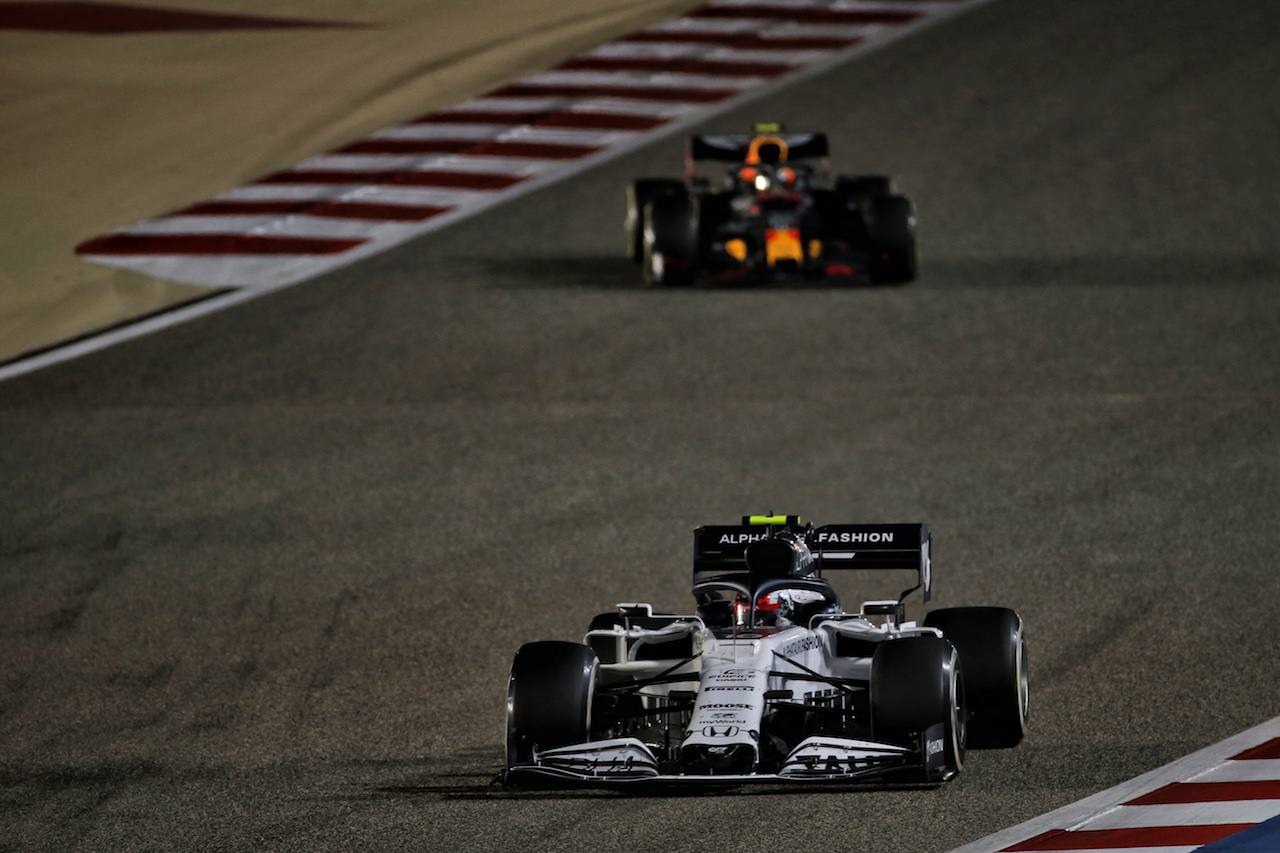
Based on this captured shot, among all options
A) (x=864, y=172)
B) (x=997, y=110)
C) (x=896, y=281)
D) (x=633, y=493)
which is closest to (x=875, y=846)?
(x=633, y=493)

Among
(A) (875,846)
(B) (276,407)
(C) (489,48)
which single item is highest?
(C) (489,48)

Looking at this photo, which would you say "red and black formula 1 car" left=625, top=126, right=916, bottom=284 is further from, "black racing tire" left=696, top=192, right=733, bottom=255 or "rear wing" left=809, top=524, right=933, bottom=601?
"rear wing" left=809, top=524, right=933, bottom=601

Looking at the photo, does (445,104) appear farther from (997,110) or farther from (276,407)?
(276,407)

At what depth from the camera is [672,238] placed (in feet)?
56.5

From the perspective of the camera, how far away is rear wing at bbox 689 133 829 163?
17.2 m

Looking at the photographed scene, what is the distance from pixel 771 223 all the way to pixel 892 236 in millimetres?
1045

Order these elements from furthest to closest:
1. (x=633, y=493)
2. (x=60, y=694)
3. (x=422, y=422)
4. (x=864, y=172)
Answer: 1. (x=864, y=172)
2. (x=422, y=422)
3. (x=633, y=493)
4. (x=60, y=694)

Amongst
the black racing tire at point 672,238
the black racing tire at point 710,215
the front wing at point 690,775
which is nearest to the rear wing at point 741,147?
the black racing tire at point 710,215

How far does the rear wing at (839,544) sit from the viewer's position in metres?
8.95

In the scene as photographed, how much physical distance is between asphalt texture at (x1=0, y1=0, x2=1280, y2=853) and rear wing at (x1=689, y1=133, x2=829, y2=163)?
4.02 ft

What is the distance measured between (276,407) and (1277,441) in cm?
720

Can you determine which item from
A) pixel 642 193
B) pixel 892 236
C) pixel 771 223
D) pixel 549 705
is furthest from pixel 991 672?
pixel 642 193

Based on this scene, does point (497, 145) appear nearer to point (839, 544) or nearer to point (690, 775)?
point (839, 544)

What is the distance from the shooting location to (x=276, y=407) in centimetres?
1498
